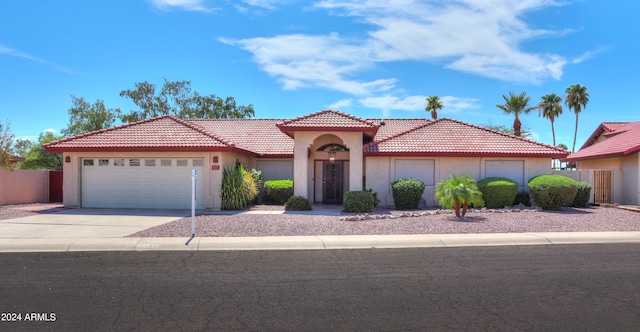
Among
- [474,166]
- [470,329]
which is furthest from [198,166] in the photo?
[470,329]

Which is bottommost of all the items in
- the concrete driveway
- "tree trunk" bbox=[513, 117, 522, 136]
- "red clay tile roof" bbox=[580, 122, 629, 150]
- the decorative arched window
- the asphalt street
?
the asphalt street

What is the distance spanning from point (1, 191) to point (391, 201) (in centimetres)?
1819

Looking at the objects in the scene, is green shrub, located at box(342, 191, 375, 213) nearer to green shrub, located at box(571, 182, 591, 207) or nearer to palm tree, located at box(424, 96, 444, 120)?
green shrub, located at box(571, 182, 591, 207)

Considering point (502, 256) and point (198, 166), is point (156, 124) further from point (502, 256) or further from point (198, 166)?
point (502, 256)

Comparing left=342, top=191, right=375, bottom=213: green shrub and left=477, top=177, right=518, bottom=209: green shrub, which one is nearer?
left=342, top=191, right=375, bottom=213: green shrub

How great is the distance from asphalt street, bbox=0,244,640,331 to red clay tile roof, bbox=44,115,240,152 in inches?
354

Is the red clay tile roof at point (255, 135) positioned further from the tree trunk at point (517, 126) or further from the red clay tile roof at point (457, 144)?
the tree trunk at point (517, 126)

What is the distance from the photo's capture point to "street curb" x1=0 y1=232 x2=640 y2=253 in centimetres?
1023

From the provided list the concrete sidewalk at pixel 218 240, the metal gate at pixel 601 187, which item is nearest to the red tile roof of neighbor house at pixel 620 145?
the metal gate at pixel 601 187

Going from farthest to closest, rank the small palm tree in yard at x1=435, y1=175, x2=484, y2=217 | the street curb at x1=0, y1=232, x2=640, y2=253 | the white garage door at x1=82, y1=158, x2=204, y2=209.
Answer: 1. the white garage door at x1=82, y1=158, x2=204, y2=209
2. the small palm tree in yard at x1=435, y1=175, x2=484, y2=217
3. the street curb at x1=0, y1=232, x2=640, y2=253

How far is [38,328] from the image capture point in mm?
4988

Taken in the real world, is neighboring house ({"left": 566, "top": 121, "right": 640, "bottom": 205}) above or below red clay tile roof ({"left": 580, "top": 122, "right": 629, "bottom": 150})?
below

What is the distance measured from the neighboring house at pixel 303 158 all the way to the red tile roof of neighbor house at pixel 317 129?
4 centimetres

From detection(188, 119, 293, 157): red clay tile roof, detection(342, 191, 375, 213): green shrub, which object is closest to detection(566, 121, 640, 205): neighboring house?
detection(342, 191, 375, 213): green shrub
